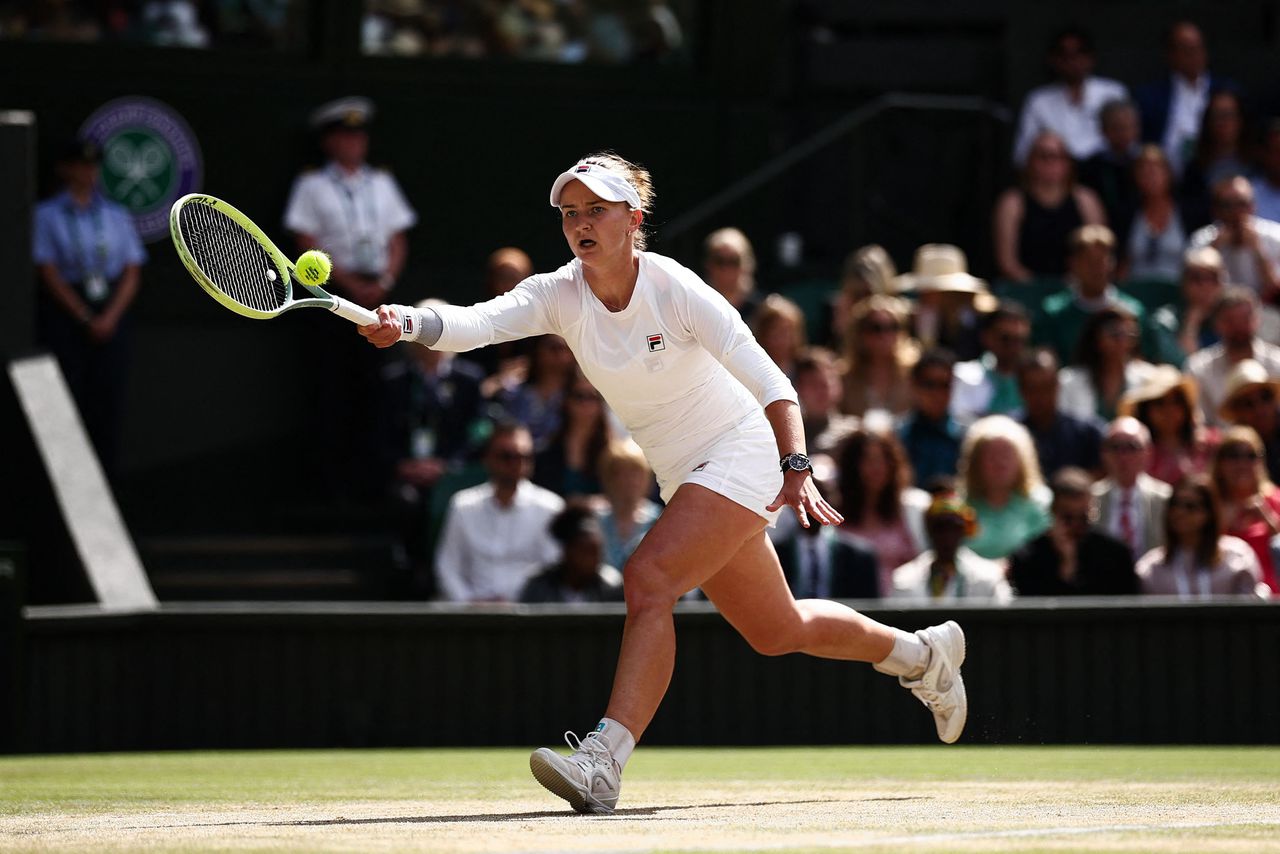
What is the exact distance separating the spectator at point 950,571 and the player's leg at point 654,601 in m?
3.90

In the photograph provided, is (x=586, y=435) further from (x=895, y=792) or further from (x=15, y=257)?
(x=895, y=792)

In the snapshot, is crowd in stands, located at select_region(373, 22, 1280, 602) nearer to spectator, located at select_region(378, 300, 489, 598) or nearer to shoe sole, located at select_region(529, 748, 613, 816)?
spectator, located at select_region(378, 300, 489, 598)

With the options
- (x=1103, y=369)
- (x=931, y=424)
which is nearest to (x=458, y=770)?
(x=931, y=424)

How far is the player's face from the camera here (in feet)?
20.9

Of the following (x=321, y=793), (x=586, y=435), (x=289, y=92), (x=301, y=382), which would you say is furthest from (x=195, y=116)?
(x=321, y=793)

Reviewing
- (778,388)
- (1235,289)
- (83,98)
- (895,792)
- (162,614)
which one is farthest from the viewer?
(83,98)

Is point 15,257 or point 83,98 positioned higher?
point 83,98

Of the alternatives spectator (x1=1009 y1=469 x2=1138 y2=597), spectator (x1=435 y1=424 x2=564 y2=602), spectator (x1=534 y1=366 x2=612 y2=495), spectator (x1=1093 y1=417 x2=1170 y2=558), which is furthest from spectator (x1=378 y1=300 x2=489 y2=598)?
spectator (x1=1093 y1=417 x2=1170 y2=558)

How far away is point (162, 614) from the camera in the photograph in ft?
33.0

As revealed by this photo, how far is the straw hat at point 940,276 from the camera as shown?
12.9 meters

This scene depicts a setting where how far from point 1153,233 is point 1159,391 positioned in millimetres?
2921

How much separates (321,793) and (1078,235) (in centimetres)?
687

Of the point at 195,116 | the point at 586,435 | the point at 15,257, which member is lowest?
the point at 586,435

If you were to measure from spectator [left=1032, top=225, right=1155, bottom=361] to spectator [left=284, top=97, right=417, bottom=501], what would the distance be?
384 centimetres
